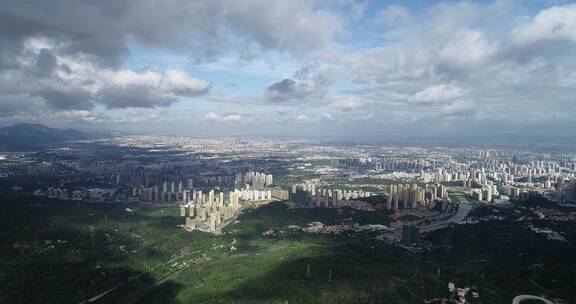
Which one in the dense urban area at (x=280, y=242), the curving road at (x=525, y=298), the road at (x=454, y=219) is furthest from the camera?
the road at (x=454, y=219)

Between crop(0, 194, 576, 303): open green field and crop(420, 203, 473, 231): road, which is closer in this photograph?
crop(0, 194, 576, 303): open green field

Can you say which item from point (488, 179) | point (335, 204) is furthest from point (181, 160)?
point (488, 179)

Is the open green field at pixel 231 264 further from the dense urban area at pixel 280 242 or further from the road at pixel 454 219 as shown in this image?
the road at pixel 454 219

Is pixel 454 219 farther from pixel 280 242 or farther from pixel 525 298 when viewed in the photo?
pixel 525 298

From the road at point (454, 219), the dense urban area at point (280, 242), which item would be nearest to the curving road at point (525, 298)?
the dense urban area at point (280, 242)

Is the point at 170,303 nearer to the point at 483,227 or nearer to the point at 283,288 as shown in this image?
the point at 283,288

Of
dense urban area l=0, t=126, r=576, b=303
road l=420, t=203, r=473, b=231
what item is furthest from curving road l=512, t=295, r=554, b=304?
road l=420, t=203, r=473, b=231

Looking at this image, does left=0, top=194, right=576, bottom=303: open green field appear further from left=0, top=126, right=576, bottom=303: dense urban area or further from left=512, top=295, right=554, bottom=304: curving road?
left=512, top=295, right=554, bottom=304: curving road

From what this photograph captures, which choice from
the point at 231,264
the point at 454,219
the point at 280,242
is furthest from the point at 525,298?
the point at 454,219

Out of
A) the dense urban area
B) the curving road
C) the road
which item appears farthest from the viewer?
the road
